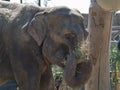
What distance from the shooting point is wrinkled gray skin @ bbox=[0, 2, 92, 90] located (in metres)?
3.40

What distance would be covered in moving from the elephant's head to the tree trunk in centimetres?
95

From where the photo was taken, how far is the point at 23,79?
363cm

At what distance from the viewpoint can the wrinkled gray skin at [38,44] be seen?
340cm

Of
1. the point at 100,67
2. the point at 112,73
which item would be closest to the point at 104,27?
the point at 100,67

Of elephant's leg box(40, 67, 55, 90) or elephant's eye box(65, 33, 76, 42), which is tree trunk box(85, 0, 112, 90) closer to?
elephant's leg box(40, 67, 55, 90)

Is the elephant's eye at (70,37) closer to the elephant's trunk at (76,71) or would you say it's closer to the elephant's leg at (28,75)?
the elephant's trunk at (76,71)

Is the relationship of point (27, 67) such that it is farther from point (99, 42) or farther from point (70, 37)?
point (99, 42)

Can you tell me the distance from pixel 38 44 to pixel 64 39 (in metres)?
0.25

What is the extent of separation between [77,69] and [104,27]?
3.97 ft

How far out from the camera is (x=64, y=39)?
3420mm

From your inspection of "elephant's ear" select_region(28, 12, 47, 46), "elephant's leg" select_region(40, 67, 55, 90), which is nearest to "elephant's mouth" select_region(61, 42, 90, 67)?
"elephant's ear" select_region(28, 12, 47, 46)

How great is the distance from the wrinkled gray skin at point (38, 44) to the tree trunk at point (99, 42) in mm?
819

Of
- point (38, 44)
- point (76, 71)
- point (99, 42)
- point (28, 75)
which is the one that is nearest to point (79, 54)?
point (76, 71)

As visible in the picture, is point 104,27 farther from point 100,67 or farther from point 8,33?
point 8,33
